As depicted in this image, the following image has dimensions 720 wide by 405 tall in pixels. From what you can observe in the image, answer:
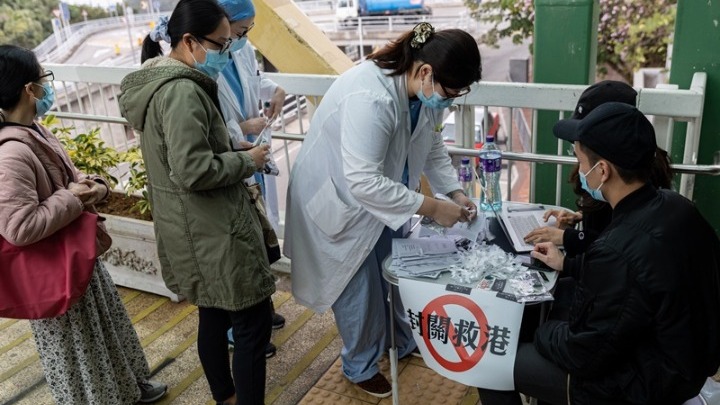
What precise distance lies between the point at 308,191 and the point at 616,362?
1267 mm

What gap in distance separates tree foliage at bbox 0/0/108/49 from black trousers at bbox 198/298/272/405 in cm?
1220

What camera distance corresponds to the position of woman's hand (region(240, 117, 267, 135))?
2.64 meters

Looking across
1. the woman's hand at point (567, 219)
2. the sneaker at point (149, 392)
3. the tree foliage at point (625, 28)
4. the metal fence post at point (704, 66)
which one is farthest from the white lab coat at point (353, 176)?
the tree foliage at point (625, 28)

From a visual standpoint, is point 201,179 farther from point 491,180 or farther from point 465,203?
point 491,180

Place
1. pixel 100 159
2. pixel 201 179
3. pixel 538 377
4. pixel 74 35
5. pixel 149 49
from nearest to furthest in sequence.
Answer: pixel 538 377, pixel 201 179, pixel 149 49, pixel 100 159, pixel 74 35

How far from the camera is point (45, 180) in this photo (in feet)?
6.75

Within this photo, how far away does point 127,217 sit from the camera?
3410mm

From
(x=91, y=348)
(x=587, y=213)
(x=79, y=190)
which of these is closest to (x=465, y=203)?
(x=587, y=213)

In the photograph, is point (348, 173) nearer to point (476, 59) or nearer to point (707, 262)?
point (476, 59)

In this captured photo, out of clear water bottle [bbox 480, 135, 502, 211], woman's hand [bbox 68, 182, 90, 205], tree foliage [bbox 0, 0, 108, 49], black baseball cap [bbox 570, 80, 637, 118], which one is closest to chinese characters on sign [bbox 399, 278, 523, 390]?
clear water bottle [bbox 480, 135, 502, 211]

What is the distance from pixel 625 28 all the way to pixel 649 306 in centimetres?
959

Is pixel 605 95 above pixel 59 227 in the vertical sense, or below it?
above

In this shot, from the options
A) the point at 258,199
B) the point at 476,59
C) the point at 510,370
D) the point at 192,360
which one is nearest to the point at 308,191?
the point at 258,199

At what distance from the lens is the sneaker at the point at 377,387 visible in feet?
8.43
